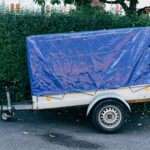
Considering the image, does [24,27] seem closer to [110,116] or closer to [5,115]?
[5,115]

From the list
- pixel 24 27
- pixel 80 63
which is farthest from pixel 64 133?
pixel 24 27

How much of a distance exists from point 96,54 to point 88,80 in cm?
53

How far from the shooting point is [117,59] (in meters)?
9.24

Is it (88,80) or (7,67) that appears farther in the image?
(7,67)

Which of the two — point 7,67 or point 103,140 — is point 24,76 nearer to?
point 7,67

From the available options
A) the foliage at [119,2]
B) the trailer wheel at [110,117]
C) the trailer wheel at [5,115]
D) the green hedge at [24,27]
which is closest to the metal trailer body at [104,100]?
the trailer wheel at [110,117]

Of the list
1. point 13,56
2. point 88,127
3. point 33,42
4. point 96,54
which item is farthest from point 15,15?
A: point 88,127

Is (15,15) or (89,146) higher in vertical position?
(15,15)

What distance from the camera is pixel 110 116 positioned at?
9133 mm

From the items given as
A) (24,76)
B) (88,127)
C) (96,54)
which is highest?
(96,54)

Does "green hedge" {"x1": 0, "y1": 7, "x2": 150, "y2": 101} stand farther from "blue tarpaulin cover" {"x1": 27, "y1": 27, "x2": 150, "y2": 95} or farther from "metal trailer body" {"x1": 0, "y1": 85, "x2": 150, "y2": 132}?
"metal trailer body" {"x1": 0, "y1": 85, "x2": 150, "y2": 132}

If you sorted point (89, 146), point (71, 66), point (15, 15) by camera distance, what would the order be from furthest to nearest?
point (15, 15)
point (71, 66)
point (89, 146)

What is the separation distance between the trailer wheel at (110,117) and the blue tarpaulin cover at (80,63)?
0.39 m

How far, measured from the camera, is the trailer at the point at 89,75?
9.12m
